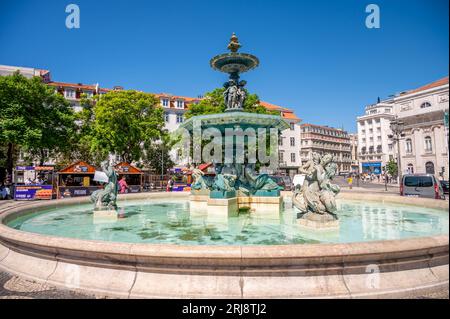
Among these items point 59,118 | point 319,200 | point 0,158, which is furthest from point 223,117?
point 0,158

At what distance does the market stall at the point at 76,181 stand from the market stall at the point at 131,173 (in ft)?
8.04

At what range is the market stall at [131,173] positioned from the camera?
25328mm

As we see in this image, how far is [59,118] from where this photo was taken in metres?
31.7

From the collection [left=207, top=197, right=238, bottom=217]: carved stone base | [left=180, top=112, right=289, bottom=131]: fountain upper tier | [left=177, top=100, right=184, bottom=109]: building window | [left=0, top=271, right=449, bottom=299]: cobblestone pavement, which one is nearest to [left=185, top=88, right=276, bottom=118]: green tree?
[left=180, top=112, right=289, bottom=131]: fountain upper tier

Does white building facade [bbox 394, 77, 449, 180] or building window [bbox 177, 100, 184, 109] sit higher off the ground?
building window [bbox 177, 100, 184, 109]

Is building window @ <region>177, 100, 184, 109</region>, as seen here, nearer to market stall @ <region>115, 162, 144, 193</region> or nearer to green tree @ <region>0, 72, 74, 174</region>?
green tree @ <region>0, 72, 74, 174</region>

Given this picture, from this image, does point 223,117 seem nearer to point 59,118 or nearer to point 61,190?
point 61,190

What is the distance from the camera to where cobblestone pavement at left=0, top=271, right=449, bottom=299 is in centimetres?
394

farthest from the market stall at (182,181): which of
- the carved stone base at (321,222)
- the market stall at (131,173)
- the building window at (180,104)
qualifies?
the building window at (180,104)

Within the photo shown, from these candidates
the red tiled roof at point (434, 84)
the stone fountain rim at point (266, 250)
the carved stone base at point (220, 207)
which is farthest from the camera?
the carved stone base at point (220, 207)

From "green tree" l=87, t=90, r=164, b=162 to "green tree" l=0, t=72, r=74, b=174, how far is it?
3643 mm

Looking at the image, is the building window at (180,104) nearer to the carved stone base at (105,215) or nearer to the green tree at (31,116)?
the green tree at (31,116)

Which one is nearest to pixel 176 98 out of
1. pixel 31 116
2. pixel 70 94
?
pixel 70 94
